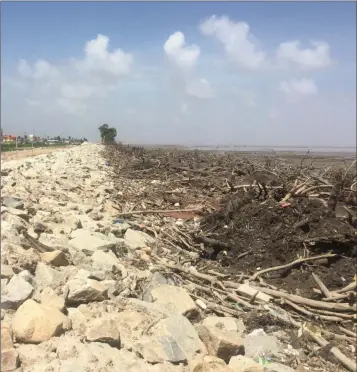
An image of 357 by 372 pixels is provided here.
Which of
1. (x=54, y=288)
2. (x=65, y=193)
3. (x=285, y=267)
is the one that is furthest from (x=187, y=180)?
(x=54, y=288)

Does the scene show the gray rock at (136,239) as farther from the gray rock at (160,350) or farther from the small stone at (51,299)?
the gray rock at (160,350)

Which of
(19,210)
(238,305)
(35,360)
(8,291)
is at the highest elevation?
(19,210)

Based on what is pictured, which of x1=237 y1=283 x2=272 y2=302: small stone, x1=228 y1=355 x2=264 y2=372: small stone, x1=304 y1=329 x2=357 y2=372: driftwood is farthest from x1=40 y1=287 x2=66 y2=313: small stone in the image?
x1=304 y1=329 x2=357 y2=372: driftwood

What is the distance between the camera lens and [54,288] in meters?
3.88

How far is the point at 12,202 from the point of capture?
219 inches

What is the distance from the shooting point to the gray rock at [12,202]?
5.45 m

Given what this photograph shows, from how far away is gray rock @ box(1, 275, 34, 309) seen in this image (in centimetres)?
333

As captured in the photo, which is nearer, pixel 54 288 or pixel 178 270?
pixel 54 288

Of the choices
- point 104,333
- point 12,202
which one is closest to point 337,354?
point 104,333

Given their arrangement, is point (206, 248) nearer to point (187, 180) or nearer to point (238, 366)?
point (238, 366)

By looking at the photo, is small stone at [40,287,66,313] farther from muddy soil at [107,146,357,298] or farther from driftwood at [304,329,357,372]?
muddy soil at [107,146,357,298]

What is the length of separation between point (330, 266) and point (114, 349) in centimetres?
365

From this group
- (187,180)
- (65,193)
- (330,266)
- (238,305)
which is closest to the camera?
(238,305)

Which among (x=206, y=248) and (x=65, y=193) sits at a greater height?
(x=65, y=193)
